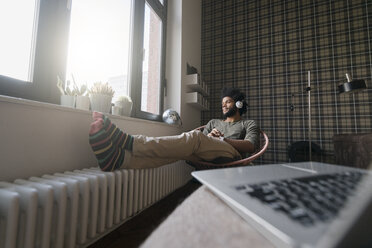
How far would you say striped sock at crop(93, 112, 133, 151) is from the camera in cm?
104

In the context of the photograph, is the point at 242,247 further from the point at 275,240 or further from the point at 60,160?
the point at 60,160

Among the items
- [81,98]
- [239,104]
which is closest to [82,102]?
[81,98]

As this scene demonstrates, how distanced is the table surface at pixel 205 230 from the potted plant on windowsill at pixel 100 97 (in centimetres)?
118

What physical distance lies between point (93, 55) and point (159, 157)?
0.99 metres

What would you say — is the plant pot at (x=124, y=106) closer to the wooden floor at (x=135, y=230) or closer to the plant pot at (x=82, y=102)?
the plant pot at (x=82, y=102)

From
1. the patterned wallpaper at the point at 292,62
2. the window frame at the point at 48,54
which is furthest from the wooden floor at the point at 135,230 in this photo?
the patterned wallpaper at the point at 292,62

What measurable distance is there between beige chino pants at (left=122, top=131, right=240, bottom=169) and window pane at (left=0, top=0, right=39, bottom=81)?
0.73 meters

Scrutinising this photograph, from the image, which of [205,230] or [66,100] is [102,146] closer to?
[66,100]

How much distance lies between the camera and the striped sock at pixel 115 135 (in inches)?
41.0

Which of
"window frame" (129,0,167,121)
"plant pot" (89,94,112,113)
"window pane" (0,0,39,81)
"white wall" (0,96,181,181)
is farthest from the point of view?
"window frame" (129,0,167,121)

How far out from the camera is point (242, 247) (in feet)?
0.49

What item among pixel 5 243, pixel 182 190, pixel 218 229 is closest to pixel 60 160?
pixel 5 243

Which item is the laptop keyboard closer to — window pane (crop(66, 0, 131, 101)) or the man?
the man

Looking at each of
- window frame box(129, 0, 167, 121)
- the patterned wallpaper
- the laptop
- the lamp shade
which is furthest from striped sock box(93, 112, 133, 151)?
the patterned wallpaper
